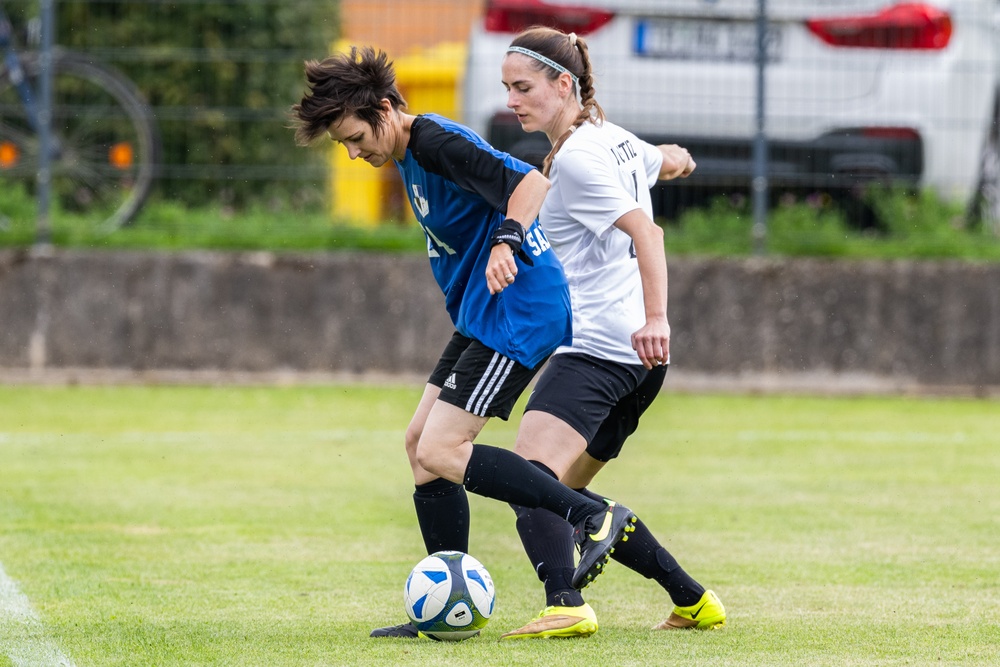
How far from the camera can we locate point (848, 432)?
32.3ft

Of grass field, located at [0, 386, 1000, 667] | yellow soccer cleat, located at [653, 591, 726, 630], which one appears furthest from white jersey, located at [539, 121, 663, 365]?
grass field, located at [0, 386, 1000, 667]

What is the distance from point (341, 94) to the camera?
15.0 ft

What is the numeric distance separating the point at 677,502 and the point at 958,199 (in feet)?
17.4

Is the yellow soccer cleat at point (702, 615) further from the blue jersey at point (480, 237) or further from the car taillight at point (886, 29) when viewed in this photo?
the car taillight at point (886, 29)

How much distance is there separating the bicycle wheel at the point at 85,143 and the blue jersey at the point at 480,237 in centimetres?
730

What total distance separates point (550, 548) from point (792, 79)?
721 cm

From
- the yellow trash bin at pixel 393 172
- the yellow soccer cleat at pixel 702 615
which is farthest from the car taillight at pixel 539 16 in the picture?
the yellow soccer cleat at pixel 702 615

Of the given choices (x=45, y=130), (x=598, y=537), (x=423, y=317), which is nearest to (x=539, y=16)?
(x=423, y=317)

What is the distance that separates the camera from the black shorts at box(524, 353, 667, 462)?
474 cm

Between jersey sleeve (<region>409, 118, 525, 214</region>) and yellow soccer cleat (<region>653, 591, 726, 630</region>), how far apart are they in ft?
4.27

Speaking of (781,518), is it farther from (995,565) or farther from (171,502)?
(171,502)

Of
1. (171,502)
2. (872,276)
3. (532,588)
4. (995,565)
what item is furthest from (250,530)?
(872,276)

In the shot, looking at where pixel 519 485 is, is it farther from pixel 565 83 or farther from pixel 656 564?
pixel 565 83

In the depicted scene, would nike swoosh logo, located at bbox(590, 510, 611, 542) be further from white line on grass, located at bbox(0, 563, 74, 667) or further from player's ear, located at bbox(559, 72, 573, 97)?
white line on grass, located at bbox(0, 563, 74, 667)
